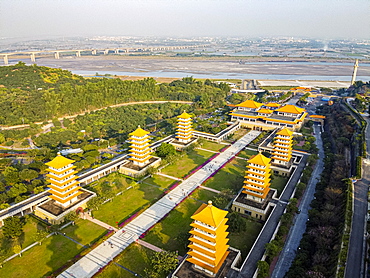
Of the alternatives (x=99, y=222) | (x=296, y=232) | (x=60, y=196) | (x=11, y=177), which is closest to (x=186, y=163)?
(x=99, y=222)

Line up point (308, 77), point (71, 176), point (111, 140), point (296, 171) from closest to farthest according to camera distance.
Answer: point (71, 176)
point (296, 171)
point (111, 140)
point (308, 77)

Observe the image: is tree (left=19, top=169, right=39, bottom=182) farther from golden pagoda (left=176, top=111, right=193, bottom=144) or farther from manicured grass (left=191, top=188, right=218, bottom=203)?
golden pagoda (left=176, top=111, right=193, bottom=144)

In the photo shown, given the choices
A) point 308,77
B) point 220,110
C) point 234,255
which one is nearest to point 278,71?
point 308,77

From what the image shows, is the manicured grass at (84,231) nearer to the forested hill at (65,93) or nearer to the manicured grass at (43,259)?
the manicured grass at (43,259)

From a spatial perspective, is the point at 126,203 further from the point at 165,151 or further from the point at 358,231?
the point at 358,231

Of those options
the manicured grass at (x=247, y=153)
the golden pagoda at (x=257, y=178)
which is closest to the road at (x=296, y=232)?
the golden pagoda at (x=257, y=178)

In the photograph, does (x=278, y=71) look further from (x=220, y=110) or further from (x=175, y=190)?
(x=175, y=190)
